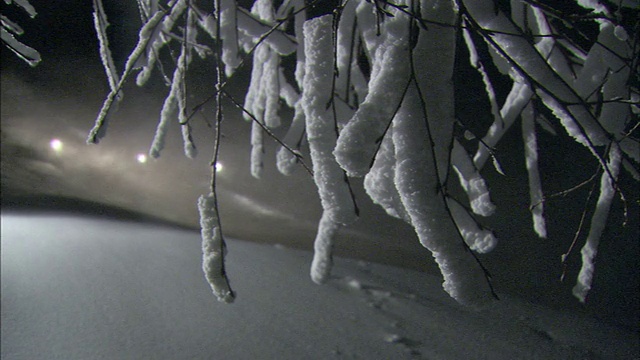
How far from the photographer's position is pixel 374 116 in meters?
0.68

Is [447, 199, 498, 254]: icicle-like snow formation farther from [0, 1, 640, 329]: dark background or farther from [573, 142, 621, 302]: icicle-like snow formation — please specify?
[0, 1, 640, 329]: dark background

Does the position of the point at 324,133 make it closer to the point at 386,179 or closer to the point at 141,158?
the point at 386,179

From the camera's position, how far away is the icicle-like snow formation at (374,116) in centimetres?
67

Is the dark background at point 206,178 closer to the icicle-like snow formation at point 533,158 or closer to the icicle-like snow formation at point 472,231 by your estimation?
the icicle-like snow formation at point 533,158

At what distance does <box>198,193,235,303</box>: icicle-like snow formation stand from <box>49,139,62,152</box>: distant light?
3.80 metres

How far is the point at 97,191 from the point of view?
4.00m

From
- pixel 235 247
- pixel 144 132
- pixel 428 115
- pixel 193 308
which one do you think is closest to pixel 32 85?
pixel 144 132

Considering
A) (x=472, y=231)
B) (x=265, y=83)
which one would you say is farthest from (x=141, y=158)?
(x=472, y=231)

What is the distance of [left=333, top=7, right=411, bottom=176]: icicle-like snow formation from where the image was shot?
26.4 inches

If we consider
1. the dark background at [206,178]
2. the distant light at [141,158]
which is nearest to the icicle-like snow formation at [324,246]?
the dark background at [206,178]

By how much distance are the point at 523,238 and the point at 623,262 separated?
59 centimetres

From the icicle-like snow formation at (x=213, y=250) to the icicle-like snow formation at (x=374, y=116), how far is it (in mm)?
384

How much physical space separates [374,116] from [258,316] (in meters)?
1.53

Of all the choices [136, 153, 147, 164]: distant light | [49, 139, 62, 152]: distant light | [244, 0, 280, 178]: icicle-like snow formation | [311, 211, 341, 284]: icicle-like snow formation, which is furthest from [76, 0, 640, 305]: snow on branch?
[49, 139, 62, 152]: distant light
